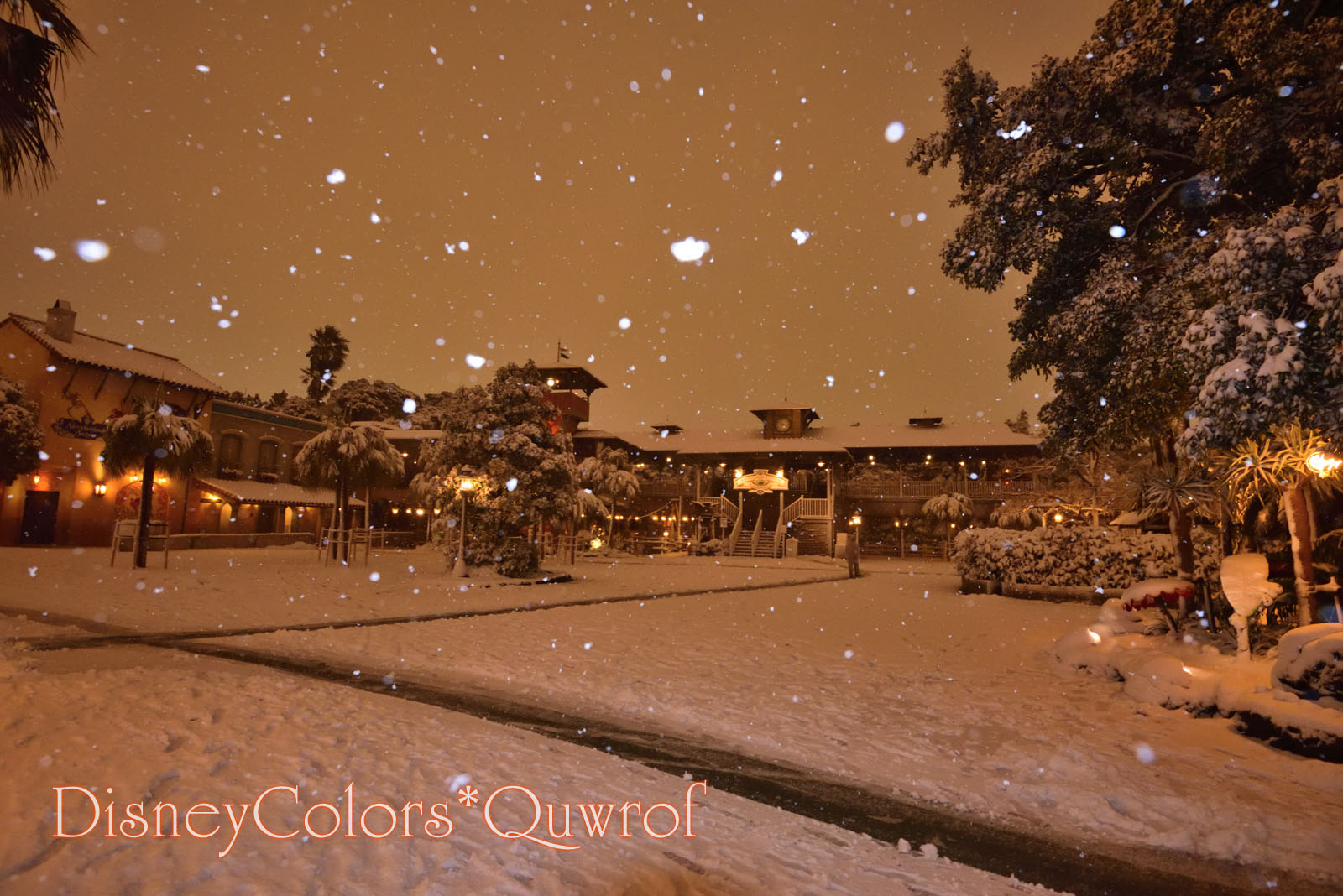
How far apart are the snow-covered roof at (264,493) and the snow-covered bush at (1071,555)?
1023 inches

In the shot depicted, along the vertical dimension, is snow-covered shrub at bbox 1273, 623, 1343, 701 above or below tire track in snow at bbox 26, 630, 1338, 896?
above

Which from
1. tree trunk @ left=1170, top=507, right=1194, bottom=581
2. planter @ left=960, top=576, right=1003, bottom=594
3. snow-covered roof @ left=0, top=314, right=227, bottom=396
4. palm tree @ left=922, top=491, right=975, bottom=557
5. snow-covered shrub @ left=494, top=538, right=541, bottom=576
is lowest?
planter @ left=960, top=576, right=1003, bottom=594

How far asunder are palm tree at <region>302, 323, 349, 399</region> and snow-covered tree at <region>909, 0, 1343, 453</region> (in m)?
59.8

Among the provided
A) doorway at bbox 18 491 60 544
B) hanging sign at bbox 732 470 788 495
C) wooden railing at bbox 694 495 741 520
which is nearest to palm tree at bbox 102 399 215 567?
doorway at bbox 18 491 60 544

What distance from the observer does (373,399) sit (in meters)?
59.0

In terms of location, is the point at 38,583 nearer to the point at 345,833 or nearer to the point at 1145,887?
the point at 345,833

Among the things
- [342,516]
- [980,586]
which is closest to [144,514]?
[342,516]

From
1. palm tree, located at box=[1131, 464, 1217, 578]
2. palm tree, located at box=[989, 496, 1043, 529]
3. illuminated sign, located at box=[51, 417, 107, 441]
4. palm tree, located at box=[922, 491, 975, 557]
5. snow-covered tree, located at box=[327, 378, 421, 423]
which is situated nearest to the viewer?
palm tree, located at box=[1131, 464, 1217, 578]

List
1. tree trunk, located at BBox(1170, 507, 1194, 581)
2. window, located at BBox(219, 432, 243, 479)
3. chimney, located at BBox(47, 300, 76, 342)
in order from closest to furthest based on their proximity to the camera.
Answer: tree trunk, located at BBox(1170, 507, 1194, 581), chimney, located at BBox(47, 300, 76, 342), window, located at BBox(219, 432, 243, 479)

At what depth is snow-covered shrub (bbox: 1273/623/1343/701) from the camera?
6.19 m

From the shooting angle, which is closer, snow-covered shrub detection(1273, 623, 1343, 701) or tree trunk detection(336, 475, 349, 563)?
snow-covered shrub detection(1273, 623, 1343, 701)

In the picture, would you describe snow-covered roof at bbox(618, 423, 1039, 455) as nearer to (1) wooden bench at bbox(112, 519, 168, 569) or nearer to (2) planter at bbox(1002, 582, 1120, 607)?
(2) planter at bbox(1002, 582, 1120, 607)

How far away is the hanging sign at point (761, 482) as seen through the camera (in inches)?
1505

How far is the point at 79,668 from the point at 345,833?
5.97m
